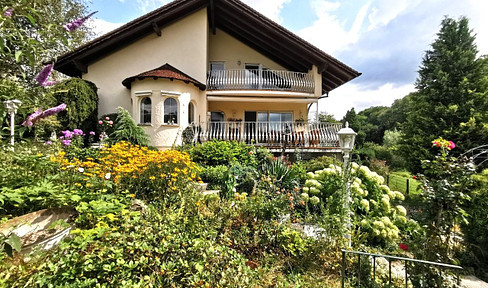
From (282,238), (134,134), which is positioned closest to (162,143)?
(134,134)

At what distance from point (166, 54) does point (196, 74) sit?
1.90m

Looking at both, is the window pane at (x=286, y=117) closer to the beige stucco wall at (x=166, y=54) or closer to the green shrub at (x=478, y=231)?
the beige stucco wall at (x=166, y=54)

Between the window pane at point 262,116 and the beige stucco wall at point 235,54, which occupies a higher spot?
the beige stucco wall at point 235,54

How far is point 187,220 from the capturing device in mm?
2838

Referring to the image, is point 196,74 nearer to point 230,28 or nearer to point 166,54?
point 166,54

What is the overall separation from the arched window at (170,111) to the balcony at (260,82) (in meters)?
2.22

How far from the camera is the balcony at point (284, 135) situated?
8.99 metres

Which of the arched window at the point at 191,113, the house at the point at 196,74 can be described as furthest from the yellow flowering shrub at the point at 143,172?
the arched window at the point at 191,113

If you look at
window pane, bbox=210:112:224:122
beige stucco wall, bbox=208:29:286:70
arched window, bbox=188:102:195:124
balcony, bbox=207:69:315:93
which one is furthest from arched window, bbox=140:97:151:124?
beige stucco wall, bbox=208:29:286:70

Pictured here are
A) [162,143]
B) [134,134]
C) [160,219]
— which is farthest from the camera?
[162,143]

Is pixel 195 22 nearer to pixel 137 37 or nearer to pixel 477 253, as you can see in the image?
pixel 137 37

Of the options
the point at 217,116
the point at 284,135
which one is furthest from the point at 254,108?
the point at 284,135

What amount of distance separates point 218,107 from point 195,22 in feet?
15.0

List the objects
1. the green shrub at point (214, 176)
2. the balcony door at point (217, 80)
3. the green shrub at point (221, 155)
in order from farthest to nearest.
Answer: the balcony door at point (217, 80) < the green shrub at point (221, 155) < the green shrub at point (214, 176)
